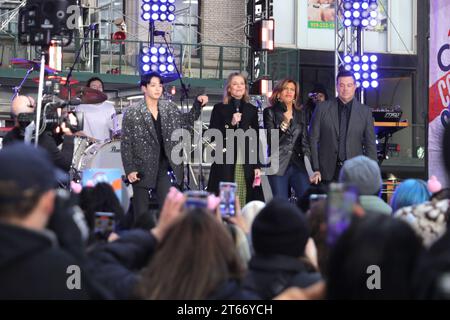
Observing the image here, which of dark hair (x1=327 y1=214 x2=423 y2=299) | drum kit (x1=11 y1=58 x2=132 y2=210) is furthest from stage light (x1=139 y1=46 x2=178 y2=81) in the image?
dark hair (x1=327 y1=214 x2=423 y2=299)

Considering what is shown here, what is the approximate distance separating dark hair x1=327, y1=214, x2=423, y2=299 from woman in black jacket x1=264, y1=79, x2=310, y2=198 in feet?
23.6

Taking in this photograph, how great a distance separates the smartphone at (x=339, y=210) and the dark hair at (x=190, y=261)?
0.68 m

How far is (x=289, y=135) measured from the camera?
10.2 m

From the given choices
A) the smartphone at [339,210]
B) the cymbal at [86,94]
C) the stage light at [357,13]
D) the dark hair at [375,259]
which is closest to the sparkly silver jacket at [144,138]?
the cymbal at [86,94]

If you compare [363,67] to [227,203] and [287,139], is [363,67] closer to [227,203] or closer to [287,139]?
[287,139]

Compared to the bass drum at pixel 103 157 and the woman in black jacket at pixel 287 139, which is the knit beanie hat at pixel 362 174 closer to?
the woman in black jacket at pixel 287 139

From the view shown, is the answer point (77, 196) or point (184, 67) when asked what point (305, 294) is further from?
point (184, 67)

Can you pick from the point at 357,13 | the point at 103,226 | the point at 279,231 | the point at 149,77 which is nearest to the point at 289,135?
the point at 149,77

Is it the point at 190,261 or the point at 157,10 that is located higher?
the point at 157,10

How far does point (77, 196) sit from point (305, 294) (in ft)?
8.21

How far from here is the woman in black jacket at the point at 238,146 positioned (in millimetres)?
9867

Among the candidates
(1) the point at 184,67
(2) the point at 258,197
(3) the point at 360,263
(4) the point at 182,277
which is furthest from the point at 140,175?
(1) the point at 184,67

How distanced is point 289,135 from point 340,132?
559mm

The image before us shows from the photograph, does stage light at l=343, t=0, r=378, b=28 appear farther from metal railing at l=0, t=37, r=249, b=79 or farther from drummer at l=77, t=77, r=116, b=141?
metal railing at l=0, t=37, r=249, b=79
